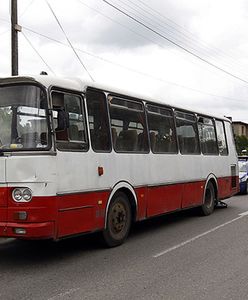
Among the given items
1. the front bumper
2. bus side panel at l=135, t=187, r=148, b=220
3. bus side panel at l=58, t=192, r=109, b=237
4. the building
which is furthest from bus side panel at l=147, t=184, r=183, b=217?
the building

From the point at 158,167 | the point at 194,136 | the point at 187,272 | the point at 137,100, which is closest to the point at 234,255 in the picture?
the point at 187,272

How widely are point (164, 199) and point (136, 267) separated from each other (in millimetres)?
3245

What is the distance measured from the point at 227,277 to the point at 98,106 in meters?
3.48

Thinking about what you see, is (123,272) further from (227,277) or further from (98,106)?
(98,106)

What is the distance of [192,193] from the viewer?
1127 cm

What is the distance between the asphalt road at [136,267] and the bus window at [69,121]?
70.7 inches

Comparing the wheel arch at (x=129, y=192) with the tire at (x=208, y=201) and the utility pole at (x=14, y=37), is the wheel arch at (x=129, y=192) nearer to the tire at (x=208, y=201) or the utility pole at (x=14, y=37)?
the tire at (x=208, y=201)

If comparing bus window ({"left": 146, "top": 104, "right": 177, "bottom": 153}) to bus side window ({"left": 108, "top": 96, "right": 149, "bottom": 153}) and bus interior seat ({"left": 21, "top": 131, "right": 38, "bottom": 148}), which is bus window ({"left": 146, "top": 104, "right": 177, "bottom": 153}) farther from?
bus interior seat ({"left": 21, "top": 131, "right": 38, "bottom": 148})

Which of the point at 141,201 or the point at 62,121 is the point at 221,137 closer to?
the point at 141,201

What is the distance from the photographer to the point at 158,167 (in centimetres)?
960

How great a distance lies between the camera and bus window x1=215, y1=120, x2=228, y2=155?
13.4 meters

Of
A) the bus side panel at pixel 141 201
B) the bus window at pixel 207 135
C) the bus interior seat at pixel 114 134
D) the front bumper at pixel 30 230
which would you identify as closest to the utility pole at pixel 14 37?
the bus window at pixel 207 135

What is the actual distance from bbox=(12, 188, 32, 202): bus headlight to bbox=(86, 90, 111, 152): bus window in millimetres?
1504

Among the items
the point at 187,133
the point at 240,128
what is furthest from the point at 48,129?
the point at 240,128
